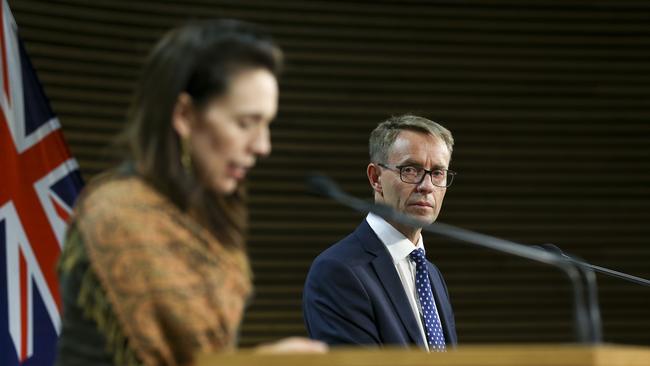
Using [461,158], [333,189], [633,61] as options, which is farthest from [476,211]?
[333,189]

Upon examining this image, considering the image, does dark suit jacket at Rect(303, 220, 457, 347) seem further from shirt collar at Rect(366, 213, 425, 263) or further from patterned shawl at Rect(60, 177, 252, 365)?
patterned shawl at Rect(60, 177, 252, 365)

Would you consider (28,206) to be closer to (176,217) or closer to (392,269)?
(392,269)

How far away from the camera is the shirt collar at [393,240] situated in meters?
3.94

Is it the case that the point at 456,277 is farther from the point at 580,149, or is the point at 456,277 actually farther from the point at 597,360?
the point at 597,360

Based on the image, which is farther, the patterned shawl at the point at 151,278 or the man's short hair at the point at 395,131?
the man's short hair at the point at 395,131

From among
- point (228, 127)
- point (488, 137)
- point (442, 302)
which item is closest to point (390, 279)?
point (442, 302)

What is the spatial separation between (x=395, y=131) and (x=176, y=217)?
2.37 metres

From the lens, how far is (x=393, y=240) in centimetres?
396

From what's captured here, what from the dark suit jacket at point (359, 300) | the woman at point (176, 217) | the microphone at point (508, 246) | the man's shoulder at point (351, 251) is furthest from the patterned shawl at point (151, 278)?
the man's shoulder at point (351, 251)

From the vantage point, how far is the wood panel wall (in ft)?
22.2

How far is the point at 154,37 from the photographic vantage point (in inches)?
250

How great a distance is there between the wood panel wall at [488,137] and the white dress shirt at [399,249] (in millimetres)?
2748

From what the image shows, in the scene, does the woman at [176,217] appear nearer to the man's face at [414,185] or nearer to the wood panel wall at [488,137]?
the man's face at [414,185]

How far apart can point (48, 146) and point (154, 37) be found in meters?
2.00
